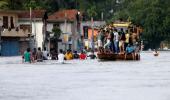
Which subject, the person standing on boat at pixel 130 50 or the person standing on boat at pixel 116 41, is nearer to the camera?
the person standing on boat at pixel 130 50

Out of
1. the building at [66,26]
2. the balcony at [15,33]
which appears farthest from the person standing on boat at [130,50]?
the building at [66,26]

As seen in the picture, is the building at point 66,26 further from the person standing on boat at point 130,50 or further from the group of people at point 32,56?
the person standing on boat at point 130,50

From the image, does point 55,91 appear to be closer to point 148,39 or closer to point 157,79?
point 157,79

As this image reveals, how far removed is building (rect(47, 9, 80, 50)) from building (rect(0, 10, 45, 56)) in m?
14.4

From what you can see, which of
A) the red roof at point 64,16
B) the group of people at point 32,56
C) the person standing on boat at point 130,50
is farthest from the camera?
the red roof at point 64,16

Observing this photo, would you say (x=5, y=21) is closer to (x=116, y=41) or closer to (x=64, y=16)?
(x=64, y=16)

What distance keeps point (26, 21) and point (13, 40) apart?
7.75m

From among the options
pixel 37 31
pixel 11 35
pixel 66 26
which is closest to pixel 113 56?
pixel 11 35

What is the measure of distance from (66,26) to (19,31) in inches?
1015

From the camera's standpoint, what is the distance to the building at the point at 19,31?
91.3 metres

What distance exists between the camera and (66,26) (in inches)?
4695

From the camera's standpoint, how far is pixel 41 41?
4082 inches

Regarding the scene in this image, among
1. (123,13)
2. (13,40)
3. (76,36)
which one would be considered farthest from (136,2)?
(13,40)

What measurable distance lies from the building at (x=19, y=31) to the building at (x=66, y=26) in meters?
14.4
